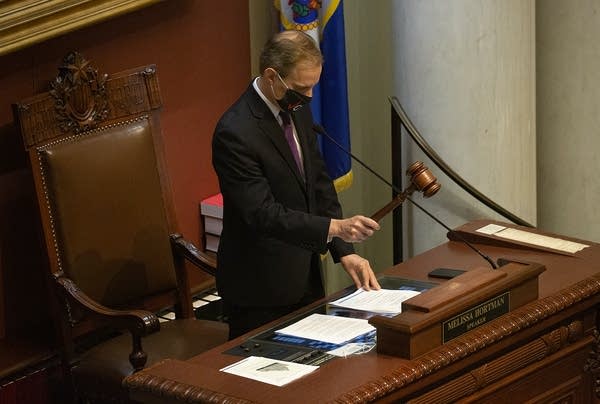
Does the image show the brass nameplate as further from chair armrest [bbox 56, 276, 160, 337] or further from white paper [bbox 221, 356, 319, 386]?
chair armrest [bbox 56, 276, 160, 337]

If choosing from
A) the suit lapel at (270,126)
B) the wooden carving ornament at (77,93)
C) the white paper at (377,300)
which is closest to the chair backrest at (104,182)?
the wooden carving ornament at (77,93)

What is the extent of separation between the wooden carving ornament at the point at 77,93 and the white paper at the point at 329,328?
1.28 m

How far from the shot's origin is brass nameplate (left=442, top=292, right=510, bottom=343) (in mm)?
3482

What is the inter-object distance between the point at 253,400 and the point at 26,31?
6.29 ft

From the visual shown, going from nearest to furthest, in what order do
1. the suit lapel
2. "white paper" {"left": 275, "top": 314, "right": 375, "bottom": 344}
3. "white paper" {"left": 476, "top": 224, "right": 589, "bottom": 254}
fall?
"white paper" {"left": 275, "top": 314, "right": 375, "bottom": 344}
the suit lapel
"white paper" {"left": 476, "top": 224, "right": 589, "bottom": 254}

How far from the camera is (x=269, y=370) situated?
11.0 feet

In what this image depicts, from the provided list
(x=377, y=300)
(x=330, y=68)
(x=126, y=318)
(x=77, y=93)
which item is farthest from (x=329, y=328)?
(x=330, y=68)

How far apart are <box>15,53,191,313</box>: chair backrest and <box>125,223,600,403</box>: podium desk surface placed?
100 centimetres

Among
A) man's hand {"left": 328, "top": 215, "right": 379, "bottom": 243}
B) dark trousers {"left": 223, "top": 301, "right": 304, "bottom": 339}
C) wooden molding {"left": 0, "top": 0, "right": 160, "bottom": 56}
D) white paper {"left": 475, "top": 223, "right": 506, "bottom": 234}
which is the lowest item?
dark trousers {"left": 223, "top": 301, "right": 304, "bottom": 339}

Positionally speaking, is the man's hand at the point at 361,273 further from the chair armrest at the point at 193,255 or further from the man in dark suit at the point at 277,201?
the chair armrest at the point at 193,255

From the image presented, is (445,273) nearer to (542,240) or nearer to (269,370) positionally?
(542,240)

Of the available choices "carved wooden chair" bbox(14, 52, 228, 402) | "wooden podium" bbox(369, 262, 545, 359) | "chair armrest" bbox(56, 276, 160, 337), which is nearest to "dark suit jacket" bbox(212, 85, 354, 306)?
"chair armrest" bbox(56, 276, 160, 337)

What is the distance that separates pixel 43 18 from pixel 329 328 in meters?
1.67

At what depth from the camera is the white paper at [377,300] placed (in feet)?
12.4
